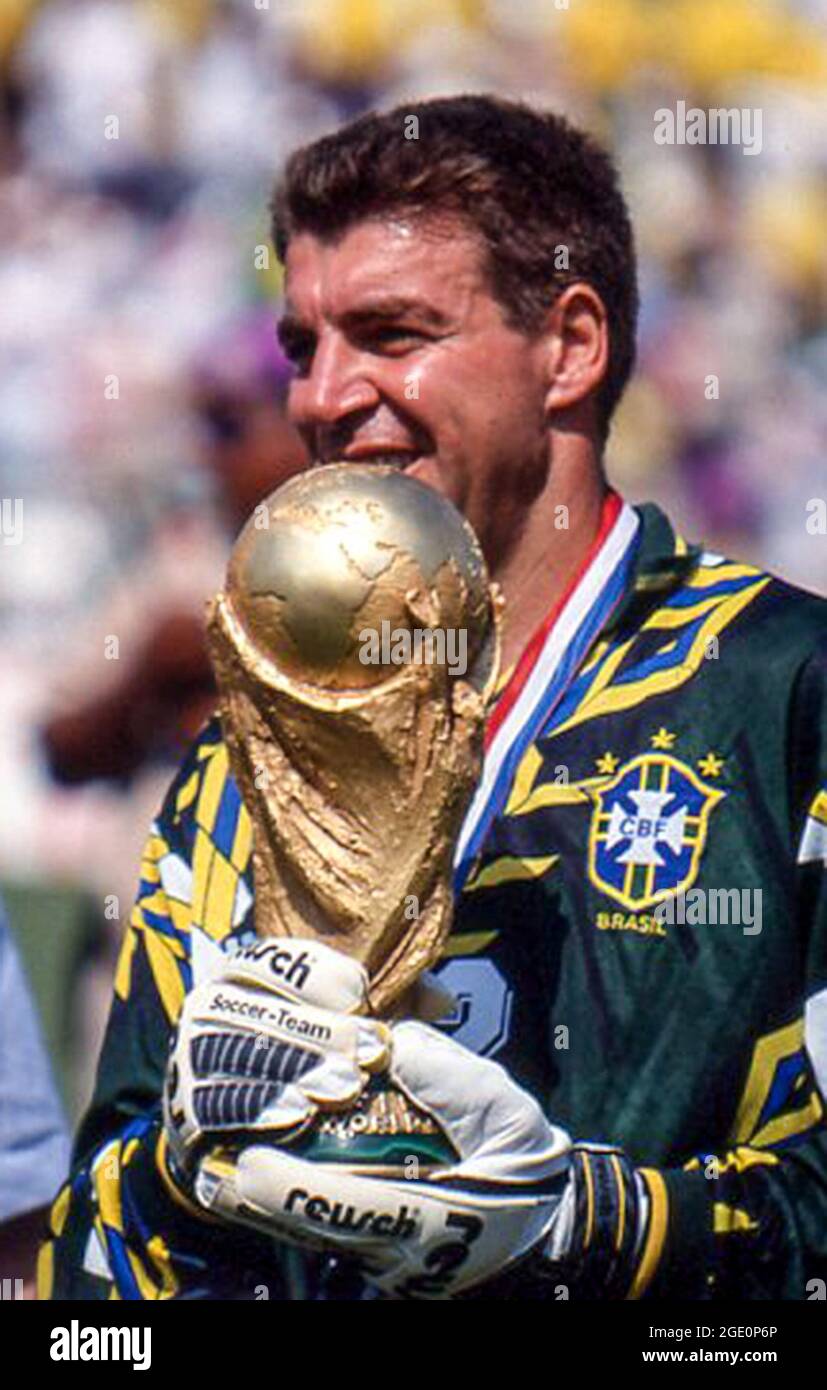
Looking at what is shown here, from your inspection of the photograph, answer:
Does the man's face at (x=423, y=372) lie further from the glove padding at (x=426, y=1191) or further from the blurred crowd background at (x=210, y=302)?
the blurred crowd background at (x=210, y=302)

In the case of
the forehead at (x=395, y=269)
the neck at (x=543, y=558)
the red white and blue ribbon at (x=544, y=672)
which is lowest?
the red white and blue ribbon at (x=544, y=672)

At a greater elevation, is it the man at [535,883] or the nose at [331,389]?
the nose at [331,389]

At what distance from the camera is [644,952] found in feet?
8.77

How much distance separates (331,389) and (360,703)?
47cm

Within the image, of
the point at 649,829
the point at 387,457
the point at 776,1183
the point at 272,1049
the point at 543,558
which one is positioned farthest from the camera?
the point at 543,558

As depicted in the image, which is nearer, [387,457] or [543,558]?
[387,457]

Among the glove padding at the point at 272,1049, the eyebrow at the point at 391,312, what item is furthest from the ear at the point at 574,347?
the glove padding at the point at 272,1049

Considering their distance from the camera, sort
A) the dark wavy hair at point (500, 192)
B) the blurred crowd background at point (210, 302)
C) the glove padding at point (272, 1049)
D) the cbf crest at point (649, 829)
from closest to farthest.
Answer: the glove padding at point (272, 1049) < the cbf crest at point (649, 829) < the dark wavy hair at point (500, 192) < the blurred crowd background at point (210, 302)

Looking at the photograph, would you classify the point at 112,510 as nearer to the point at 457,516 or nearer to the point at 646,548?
the point at 646,548

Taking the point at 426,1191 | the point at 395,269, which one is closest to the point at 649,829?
the point at 426,1191

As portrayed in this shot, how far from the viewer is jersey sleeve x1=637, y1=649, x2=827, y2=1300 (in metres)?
2.56

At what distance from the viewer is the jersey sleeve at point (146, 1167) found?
2.77m

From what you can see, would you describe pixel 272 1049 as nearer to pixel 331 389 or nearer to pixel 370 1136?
pixel 370 1136

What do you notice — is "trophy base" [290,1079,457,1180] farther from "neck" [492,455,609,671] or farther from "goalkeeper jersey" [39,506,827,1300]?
"neck" [492,455,609,671]
